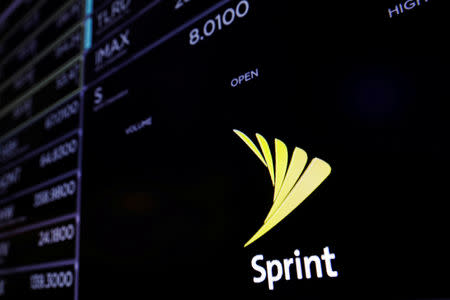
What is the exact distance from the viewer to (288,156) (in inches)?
44.2

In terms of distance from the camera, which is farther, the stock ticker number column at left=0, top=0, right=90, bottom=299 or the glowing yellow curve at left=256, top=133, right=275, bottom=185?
the stock ticker number column at left=0, top=0, right=90, bottom=299

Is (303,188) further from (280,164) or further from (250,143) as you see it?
(250,143)

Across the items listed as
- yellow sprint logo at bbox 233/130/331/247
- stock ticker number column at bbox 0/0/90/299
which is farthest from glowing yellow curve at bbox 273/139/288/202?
stock ticker number column at bbox 0/0/90/299

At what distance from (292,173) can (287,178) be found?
0.06ft

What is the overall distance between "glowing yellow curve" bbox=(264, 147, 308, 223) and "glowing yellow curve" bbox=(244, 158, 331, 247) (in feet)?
0.04

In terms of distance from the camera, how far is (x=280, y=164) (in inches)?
44.8

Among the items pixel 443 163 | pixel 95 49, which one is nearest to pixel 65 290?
pixel 95 49

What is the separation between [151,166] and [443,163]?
951mm

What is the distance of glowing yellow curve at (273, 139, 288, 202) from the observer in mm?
1125

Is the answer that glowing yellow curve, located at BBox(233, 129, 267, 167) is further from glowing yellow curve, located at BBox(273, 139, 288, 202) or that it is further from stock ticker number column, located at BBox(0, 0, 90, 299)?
stock ticker number column, located at BBox(0, 0, 90, 299)

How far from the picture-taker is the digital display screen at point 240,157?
912mm

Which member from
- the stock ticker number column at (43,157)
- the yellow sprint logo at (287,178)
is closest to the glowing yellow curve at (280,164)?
the yellow sprint logo at (287,178)

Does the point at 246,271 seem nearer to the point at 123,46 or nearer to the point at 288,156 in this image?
the point at 288,156

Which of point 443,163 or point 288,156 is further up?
point 288,156
